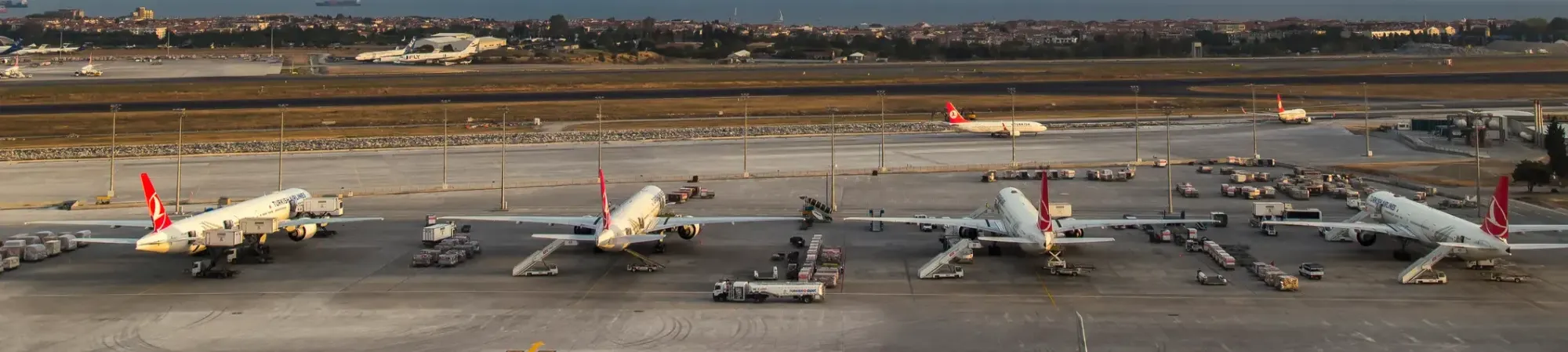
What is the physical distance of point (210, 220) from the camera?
6075cm

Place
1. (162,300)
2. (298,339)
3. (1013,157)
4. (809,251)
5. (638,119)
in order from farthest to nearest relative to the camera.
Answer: (638,119)
(1013,157)
(809,251)
(162,300)
(298,339)

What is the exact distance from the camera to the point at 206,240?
57.0 metres

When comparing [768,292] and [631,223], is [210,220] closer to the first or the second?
[631,223]

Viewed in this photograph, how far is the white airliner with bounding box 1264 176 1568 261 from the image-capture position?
5219cm

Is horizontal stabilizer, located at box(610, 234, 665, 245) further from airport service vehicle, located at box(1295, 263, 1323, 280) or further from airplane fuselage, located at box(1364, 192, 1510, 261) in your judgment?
airplane fuselage, located at box(1364, 192, 1510, 261)

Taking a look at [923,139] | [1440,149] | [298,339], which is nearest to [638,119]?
[923,139]

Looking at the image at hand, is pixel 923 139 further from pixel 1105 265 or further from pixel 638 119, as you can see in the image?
pixel 1105 265

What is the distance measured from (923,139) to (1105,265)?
66.9m

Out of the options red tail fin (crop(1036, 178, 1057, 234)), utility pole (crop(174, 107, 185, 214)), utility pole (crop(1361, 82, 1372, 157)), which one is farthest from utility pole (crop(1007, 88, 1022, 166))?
utility pole (crop(174, 107, 185, 214))

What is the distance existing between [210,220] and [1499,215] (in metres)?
55.2

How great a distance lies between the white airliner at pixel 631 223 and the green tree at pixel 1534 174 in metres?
47.6

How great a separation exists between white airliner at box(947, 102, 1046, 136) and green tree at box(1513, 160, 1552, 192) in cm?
4695

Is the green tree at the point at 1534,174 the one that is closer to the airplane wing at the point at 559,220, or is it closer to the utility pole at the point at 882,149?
the utility pole at the point at 882,149

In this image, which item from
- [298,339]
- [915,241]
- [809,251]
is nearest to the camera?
[298,339]
